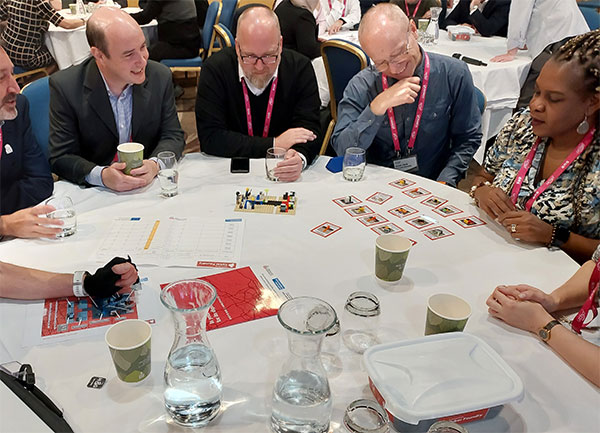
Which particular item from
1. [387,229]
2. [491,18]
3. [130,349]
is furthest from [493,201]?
[491,18]

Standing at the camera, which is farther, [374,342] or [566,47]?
[566,47]

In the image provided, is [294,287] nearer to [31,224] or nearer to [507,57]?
[31,224]

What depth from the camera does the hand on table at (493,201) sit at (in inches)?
67.2

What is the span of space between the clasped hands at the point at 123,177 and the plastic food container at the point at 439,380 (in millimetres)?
1244

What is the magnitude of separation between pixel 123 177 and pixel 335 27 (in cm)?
404

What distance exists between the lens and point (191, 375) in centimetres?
97

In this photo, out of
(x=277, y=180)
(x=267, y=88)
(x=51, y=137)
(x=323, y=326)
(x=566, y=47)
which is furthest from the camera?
(x=267, y=88)

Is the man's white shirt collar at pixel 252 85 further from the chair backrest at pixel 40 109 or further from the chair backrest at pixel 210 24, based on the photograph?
the chair backrest at pixel 210 24

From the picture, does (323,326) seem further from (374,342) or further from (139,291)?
(139,291)

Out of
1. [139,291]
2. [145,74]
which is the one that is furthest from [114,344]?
[145,74]

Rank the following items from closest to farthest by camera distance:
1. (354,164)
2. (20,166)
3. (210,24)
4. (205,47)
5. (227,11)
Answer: (354,164)
(20,166)
(210,24)
(205,47)
(227,11)

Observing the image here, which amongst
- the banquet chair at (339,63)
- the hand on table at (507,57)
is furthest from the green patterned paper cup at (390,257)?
the hand on table at (507,57)

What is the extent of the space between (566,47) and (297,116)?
1271 millimetres

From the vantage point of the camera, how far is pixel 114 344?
3.45 ft
